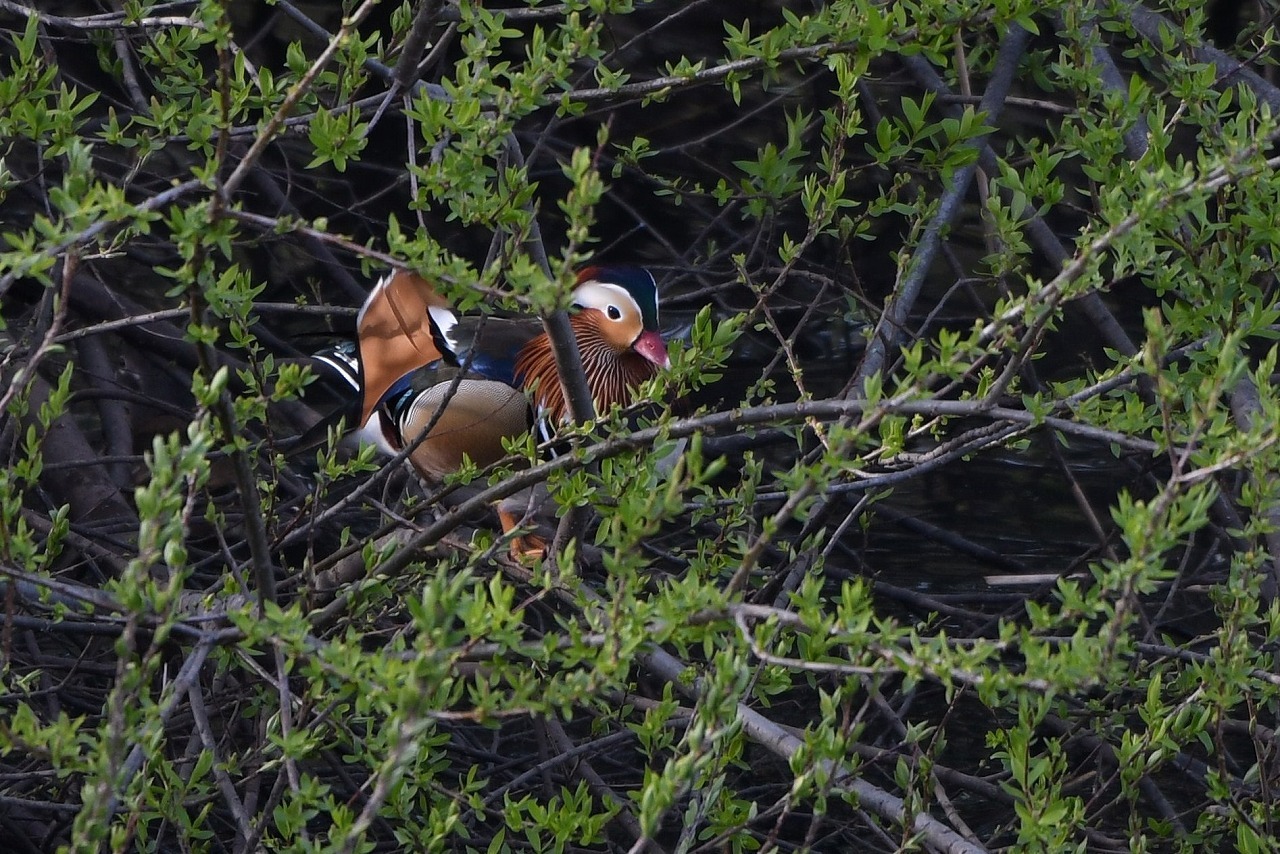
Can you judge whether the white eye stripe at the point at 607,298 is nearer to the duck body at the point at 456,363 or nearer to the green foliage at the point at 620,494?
the duck body at the point at 456,363

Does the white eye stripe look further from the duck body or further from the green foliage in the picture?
the green foliage

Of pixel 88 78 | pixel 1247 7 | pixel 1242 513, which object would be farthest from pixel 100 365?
pixel 1247 7

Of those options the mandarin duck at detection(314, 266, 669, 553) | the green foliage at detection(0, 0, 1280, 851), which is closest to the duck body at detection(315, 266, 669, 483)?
Result: the mandarin duck at detection(314, 266, 669, 553)

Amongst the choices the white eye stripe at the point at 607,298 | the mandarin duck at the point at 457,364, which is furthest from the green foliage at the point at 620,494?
the white eye stripe at the point at 607,298

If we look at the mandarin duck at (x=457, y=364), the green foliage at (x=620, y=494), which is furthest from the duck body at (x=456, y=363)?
the green foliage at (x=620, y=494)

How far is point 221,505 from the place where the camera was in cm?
320

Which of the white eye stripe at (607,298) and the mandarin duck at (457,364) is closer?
the mandarin duck at (457,364)

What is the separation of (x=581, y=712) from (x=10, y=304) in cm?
181

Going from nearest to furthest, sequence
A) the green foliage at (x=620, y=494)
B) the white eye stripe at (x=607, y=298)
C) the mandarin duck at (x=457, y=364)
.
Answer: the green foliage at (x=620, y=494), the mandarin duck at (x=457, y=364), the white eye stripe at (x=607, y=298)

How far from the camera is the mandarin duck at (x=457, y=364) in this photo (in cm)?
267

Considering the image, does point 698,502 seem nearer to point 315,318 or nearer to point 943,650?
point 943,650

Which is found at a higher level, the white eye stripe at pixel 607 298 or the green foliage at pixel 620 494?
the green foliage at pixel 620 494

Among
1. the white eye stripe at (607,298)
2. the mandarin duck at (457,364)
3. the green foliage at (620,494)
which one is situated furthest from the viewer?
the white eye stripe at (607,298)

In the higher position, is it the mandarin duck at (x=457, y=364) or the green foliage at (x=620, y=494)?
the green foliage at (x=620, y=494)
